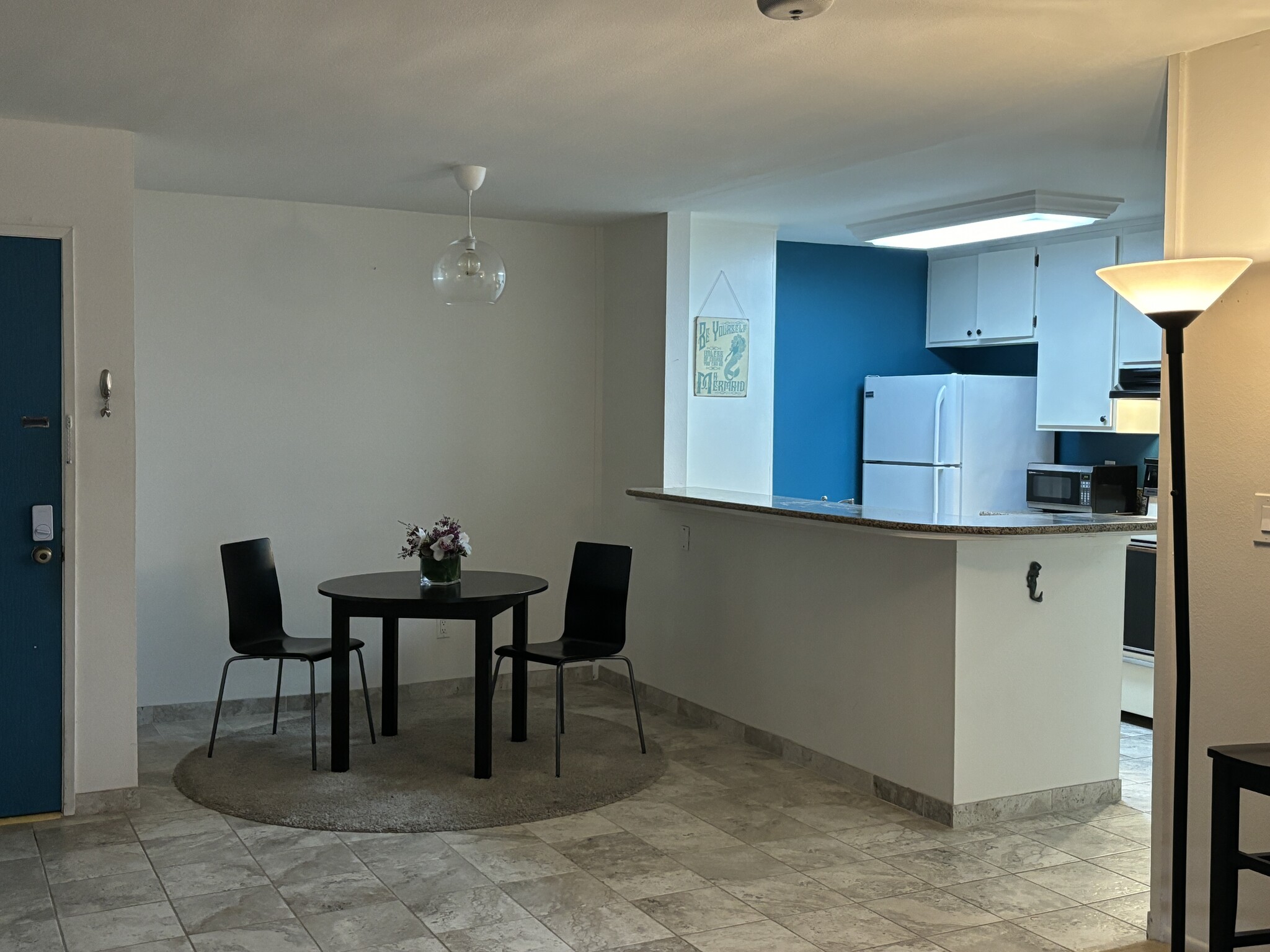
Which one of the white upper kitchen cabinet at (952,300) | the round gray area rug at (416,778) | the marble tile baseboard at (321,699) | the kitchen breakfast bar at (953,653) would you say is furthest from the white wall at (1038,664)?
the white upper kitchen cabinet at (952,300)

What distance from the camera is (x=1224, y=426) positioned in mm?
3125

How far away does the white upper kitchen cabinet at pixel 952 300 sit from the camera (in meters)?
6.95

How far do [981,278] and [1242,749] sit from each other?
4530 millimetres

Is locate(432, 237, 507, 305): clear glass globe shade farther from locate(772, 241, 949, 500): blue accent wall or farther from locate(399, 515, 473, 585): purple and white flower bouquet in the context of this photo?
locate(772, 241, 949, 500): blue accent wall

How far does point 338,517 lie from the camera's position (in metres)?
5.89

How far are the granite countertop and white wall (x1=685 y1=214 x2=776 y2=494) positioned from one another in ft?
3.04

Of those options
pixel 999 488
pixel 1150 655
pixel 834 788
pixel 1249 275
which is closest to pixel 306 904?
pixel 834 788

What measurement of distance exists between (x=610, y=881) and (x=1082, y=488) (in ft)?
12.4

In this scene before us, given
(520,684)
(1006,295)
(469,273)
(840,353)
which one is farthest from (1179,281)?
(840,353)

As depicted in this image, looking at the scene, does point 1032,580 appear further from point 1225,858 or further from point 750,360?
point 750,360

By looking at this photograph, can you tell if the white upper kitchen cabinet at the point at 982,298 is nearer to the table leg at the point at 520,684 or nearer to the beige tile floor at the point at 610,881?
the beige tile floor at the point at 610,881

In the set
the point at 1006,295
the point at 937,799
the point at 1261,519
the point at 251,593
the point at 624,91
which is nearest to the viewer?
the point at 1261,519

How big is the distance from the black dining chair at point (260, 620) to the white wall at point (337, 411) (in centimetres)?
52

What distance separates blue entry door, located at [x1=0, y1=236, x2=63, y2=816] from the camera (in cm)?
413
